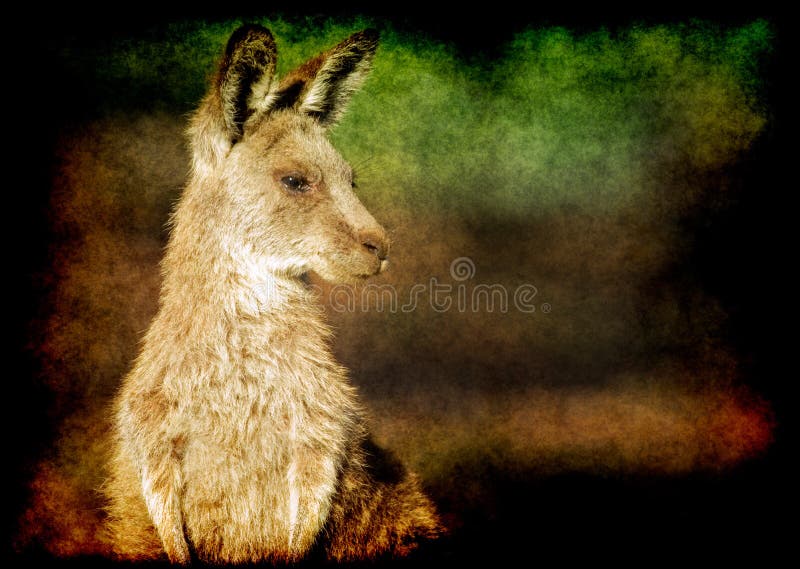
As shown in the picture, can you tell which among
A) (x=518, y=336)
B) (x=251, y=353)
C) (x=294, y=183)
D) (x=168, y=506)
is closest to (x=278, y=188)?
(x=294, y=183)

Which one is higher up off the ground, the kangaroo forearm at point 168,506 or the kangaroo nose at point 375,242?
the kangaroo nose at point 375,242

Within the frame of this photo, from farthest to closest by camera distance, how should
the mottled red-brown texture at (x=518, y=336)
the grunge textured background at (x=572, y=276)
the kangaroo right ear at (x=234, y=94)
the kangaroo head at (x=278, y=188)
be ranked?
the grunge textured background at (x=572, y=276) < the mottled red-brown texture at (x=518, y=336) < the kangaroo head at (x=278, y=188) < the kangaroo right ear at (x=234, y=94)

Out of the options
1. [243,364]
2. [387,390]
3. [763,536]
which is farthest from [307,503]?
[763,536]

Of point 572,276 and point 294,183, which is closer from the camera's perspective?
point 294,183

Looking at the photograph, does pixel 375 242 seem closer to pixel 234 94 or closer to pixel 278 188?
pixel 278 188

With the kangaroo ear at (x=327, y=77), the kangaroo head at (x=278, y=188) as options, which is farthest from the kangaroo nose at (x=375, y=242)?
the kangaroo ear at (x=327, y=77)

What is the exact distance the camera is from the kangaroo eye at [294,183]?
222 cm

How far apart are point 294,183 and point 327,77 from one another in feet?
1.60

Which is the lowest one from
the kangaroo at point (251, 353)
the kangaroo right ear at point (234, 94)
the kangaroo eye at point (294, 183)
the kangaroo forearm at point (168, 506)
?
the kangaroo forearm at point (168, 506)

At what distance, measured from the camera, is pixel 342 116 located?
8.44 ft

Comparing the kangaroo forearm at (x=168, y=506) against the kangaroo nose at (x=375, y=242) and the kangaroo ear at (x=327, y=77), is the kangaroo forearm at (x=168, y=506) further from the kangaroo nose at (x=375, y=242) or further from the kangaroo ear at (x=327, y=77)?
the kangaroo ear at (x=327, y=77)

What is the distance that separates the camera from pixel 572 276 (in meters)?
3.34

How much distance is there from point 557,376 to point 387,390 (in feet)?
3.36

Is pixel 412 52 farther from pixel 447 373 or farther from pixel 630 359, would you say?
pixel 630 359
